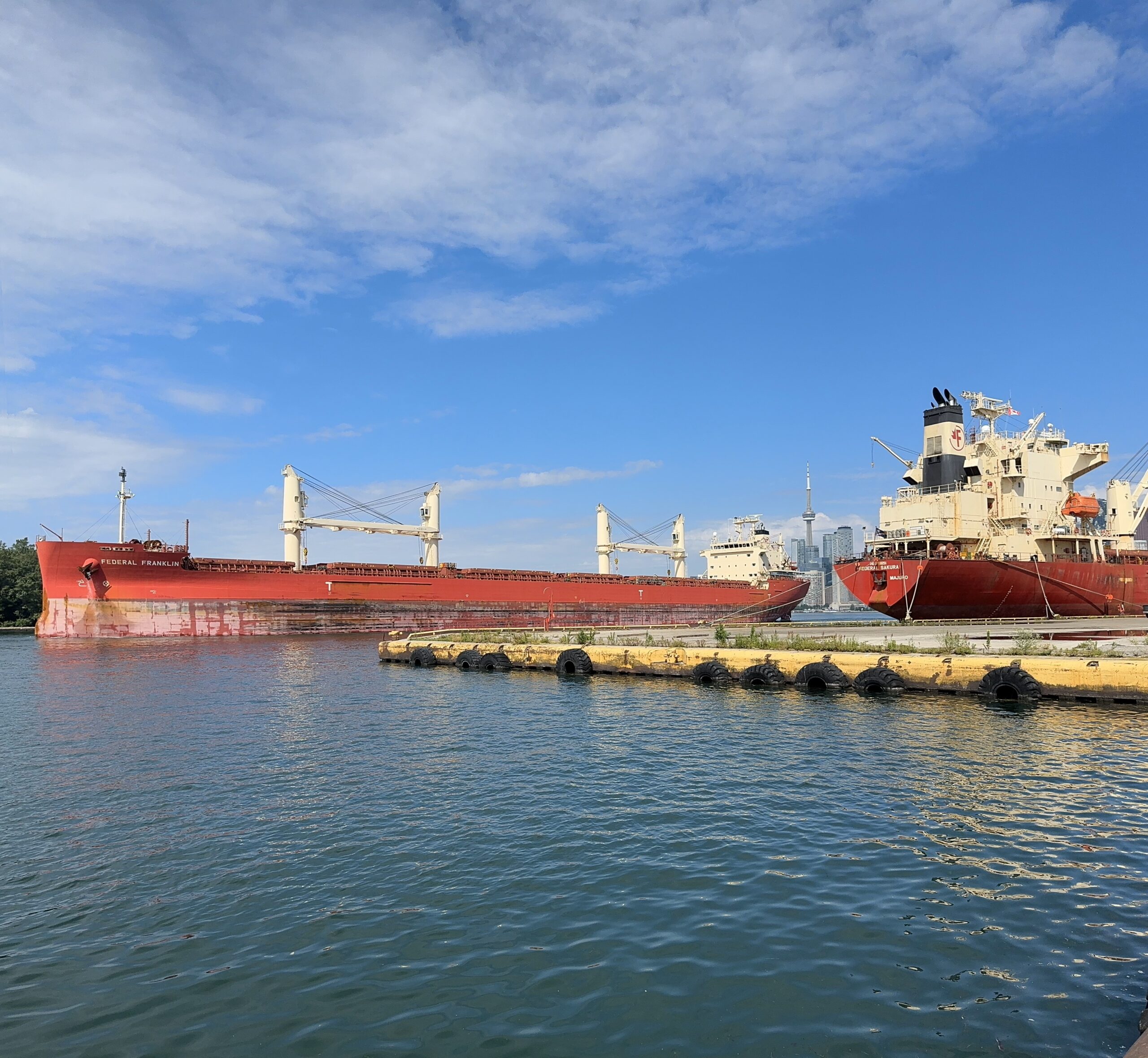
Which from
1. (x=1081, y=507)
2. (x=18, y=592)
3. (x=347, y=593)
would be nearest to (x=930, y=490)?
(x=1081, y=507)

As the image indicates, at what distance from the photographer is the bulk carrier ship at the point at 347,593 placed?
45.4 m

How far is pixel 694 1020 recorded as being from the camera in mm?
5406

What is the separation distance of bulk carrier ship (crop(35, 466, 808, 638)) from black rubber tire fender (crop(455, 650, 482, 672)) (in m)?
19.5

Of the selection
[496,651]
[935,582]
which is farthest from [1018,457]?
[496,651]

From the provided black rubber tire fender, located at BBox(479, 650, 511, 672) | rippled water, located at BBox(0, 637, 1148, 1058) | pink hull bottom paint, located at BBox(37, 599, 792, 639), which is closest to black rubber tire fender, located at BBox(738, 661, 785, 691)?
rippled water, located at BBox(0, 637, 1148, 1058)

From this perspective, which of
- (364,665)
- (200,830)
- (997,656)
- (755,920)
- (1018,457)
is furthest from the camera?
(1018,457)

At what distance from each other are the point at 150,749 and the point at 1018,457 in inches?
1876

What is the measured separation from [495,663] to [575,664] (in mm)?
4118

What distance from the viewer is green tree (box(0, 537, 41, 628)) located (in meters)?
82.2

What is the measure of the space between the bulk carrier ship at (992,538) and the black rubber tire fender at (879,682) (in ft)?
64.4

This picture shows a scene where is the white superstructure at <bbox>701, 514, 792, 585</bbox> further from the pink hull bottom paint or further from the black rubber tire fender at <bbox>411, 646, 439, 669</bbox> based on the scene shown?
the black rubber tire fender at <bbox>411, 646, 439, 669</bbox>

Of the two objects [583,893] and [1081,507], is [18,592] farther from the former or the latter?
[1081,507]

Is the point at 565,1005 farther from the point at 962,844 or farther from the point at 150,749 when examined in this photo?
the point at 150,749

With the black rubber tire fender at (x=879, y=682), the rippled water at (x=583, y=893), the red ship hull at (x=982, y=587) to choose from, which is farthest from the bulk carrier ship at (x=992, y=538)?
the rippled water at (x=583, y=893)
